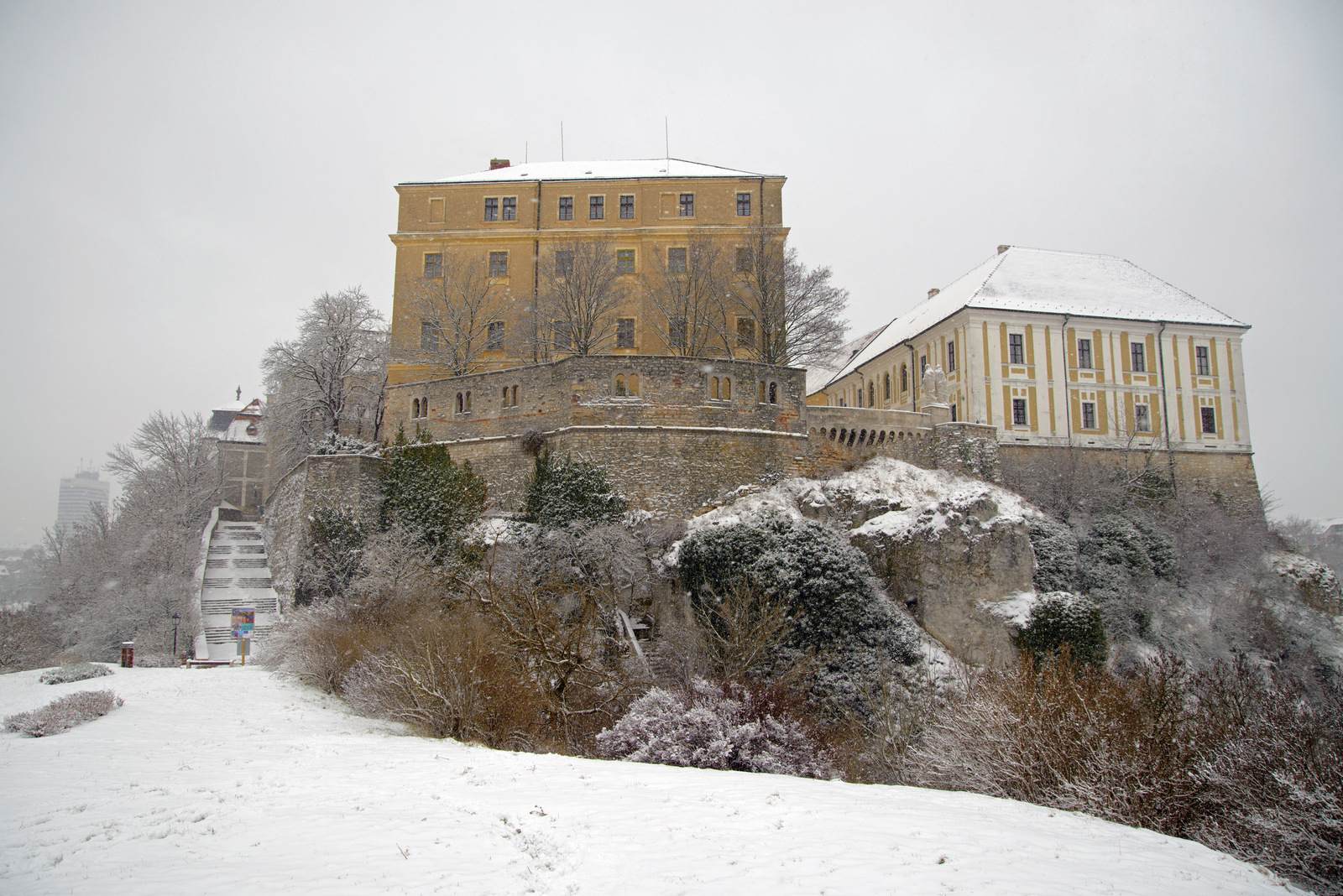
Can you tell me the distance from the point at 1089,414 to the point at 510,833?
33486mm

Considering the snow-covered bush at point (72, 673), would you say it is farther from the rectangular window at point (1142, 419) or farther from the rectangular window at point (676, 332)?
the rectangular window at point (1142, 419)

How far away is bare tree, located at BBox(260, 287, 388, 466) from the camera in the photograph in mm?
33594

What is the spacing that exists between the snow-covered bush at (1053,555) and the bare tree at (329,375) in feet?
83.7

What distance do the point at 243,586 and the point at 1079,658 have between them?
2679 cm

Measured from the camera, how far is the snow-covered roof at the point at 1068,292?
36750mm

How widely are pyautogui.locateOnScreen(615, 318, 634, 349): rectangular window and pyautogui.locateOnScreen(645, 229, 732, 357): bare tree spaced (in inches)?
54.3

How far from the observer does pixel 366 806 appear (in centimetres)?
954

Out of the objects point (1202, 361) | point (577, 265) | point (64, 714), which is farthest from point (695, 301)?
point (64, 714)

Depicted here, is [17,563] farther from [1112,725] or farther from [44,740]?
[1112,725]

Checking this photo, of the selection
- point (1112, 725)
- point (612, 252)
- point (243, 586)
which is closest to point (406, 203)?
point (612, 252)

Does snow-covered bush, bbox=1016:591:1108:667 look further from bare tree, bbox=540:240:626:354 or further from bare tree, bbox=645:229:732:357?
bare tree, bbox=540:240:626:354

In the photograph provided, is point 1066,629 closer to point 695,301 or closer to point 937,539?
point 937,539

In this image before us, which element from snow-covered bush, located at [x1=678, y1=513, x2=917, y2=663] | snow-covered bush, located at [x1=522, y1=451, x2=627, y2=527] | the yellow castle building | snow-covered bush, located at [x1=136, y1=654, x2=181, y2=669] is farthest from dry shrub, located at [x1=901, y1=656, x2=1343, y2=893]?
the yellow castle building

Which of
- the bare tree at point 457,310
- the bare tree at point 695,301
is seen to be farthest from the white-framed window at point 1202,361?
the bare tree at point 457,310
